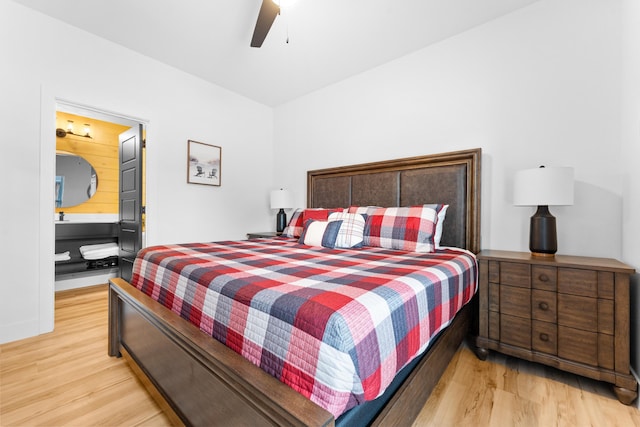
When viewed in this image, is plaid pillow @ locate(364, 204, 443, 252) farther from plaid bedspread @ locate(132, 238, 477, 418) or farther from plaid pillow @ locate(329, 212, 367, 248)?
plaid bedspread @ locate(132, 238, 477, 418)

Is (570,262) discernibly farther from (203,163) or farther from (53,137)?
(53,137)

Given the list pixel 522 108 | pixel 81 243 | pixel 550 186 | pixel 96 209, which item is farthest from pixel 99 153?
pixel 550 186

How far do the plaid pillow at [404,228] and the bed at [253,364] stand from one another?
31 cm

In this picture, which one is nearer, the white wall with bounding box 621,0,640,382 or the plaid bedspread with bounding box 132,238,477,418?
the plaid bedspread with bounding box 132,238,477,418

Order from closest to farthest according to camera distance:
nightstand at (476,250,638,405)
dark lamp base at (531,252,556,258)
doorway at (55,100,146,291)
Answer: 1. nightstand at (476,250,638,405)
2. dark lamp base at (531,252,556,258)
3. doorway at (55,100,146,291)

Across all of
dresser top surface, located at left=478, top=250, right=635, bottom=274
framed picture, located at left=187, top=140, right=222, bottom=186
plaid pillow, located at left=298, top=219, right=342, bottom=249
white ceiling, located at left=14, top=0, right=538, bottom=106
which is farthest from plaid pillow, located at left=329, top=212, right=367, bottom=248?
framed picture, located at left=187, top=140, right=222, bottom=186

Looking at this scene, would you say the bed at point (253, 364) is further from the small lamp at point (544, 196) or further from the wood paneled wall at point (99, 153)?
the wood paneled wall at point (99, 153)

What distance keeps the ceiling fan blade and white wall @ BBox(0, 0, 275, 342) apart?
1.64 m

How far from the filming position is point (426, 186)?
269 cm

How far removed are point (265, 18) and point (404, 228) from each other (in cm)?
188

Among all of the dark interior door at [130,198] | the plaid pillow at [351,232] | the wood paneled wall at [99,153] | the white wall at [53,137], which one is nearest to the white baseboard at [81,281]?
the dark interior door at [130,198]

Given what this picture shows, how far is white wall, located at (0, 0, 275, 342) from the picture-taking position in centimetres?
229

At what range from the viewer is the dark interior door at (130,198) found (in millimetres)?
3152

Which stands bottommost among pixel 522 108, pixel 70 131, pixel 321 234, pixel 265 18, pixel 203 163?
pixel 321 234
